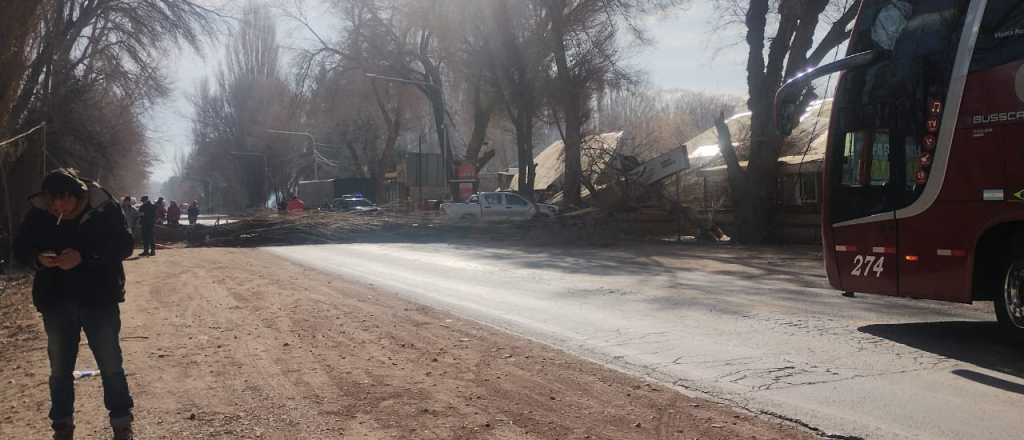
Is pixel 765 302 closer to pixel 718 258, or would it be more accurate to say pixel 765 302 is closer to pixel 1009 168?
pixel 1009 168

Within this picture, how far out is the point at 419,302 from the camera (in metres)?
11.3

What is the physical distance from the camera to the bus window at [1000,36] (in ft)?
23.2

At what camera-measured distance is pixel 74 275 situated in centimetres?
448

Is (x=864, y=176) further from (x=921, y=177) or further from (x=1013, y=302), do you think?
(x=1013, y=302)

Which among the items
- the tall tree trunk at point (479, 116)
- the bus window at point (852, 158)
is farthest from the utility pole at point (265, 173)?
the bus window at point (852, 158)

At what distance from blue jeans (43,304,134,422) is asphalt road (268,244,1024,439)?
3.91 meters

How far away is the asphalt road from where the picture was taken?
5328 mm

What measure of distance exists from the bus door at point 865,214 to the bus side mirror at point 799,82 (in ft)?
2.46

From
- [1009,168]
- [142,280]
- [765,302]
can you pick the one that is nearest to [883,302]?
[765,302]

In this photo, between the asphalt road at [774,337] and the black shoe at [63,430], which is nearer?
A: the black shoe at [63,430]

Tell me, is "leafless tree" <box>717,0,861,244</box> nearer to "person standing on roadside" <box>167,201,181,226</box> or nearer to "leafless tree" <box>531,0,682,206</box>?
"leafless tree" <box>531,0,682,206</box>

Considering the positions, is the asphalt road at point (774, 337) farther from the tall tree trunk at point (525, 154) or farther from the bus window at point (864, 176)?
the tall tree trunk at point (525, 154)

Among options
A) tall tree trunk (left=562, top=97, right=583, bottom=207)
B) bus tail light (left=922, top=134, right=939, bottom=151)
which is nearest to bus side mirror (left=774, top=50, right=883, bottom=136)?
bus tail light (left=922, top=134, right=939, bottom=151)

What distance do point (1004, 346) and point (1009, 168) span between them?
5.60 feet
